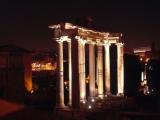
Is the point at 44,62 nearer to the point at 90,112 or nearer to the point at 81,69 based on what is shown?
the point at 81,69

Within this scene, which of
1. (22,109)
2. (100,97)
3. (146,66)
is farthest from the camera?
(146,66)

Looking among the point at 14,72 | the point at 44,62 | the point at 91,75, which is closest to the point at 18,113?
the point at 91,75

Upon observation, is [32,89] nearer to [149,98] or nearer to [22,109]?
[149,98]

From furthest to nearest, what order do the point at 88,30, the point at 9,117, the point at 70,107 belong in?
the point at 88,30 → the point at 70,107 → the point at 9,117

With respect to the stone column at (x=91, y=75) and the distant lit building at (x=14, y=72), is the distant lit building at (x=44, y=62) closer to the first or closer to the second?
the distant lit building at (x=14, y=72)

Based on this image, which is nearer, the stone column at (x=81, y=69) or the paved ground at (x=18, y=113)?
the paved ground at (x=18, y=113)

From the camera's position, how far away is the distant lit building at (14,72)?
5856cm

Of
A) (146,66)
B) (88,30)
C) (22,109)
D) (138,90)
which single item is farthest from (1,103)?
(146,66)

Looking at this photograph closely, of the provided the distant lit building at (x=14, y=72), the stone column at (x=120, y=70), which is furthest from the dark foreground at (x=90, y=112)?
the distant lit building at (x=14, y=72)

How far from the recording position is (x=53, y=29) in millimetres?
43562

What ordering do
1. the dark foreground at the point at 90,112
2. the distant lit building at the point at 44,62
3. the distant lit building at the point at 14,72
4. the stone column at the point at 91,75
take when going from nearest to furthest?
the dark foreground at the point at 90,112 < the stone column at the point at 91,75 < the distant lit building at the point at 14,72 < the distant lit building at the point at 44,62

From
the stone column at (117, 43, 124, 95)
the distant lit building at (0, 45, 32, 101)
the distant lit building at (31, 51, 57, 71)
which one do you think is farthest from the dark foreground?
the distant lit building at (31, 51, 57, 71)

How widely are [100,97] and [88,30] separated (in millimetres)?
9000

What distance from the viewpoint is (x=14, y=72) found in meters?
62.2
